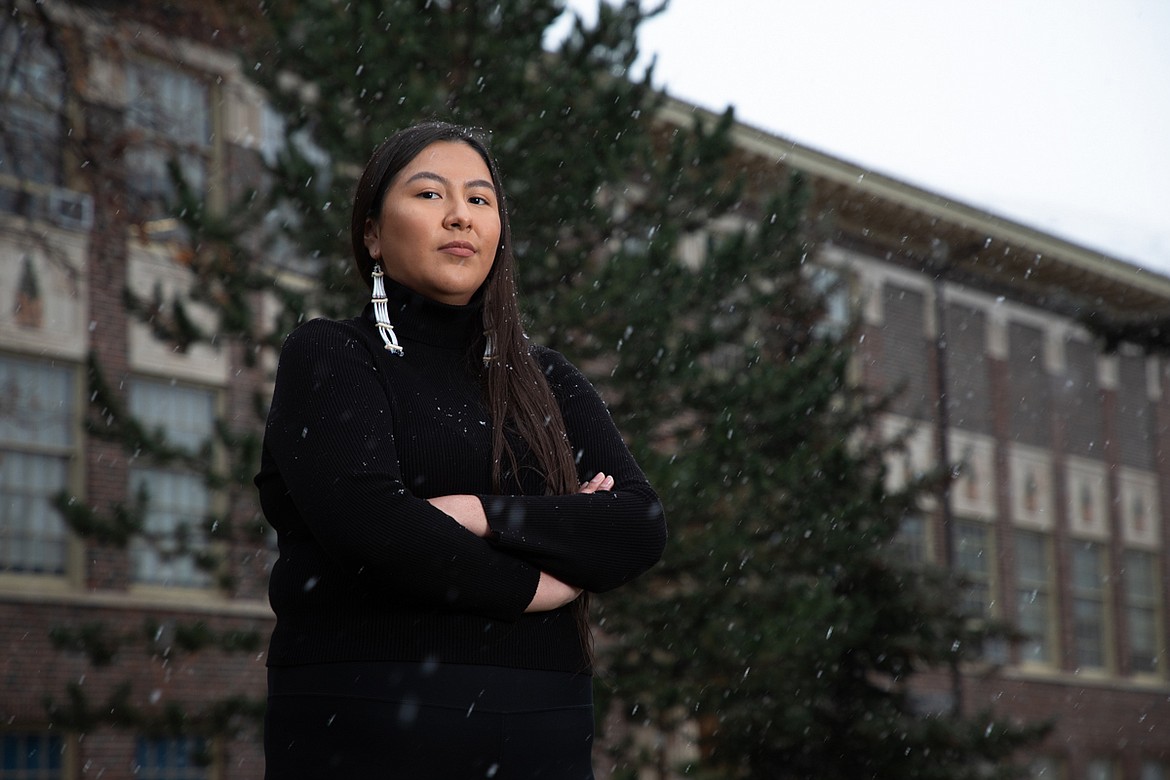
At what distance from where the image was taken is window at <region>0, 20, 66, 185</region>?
11766mm

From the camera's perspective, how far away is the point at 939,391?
2709 centimetres

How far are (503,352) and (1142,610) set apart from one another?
111ft

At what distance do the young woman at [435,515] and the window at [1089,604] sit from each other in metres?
31.2

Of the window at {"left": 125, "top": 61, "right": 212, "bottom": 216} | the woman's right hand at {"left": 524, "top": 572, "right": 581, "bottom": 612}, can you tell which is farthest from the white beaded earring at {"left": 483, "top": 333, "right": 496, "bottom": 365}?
the window at {"left": 125, "top": 61, "right": 212, "bottom": 216}

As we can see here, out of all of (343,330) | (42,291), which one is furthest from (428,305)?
(42,291)

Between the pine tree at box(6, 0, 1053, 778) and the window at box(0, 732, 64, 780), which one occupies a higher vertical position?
the pine tree at box(6, 0, 1053, 778)

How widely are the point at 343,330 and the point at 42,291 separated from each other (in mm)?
15090

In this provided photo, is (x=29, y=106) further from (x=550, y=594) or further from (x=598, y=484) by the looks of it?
(x=550, y=594)

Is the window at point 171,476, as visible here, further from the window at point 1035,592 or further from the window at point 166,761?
the window at point 1035,592

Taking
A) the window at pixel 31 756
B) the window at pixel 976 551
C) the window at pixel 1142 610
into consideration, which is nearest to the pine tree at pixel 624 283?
the window at pixel 31 756

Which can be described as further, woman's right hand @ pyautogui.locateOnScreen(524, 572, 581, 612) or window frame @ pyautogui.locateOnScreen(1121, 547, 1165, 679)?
window frame @ pyautogui.locateOnScreen(1121, 547, 1165, 679)

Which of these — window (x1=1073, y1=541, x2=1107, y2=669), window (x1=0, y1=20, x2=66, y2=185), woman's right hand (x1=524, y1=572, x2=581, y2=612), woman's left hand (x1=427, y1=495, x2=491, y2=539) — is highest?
window (x1=0, y1=20, x2=66, y2=185)

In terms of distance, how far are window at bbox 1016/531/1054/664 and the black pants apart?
2967 cm

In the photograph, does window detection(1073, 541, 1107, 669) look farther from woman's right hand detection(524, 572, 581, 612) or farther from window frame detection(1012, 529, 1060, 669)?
woman's right hand detection(524, 572, 581, 612)
